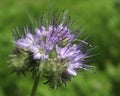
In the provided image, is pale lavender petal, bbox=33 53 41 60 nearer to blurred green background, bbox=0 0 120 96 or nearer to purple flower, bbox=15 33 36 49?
purple flower, bbox=15 33 36 49

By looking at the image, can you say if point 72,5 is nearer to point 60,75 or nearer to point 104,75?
point 104,75

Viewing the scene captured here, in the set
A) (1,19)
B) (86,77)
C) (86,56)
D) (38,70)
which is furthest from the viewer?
(1,19)

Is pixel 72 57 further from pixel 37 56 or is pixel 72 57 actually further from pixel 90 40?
pixel 90 40

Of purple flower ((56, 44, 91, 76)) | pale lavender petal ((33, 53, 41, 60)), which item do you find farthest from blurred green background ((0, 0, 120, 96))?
pale lavender petal ((33, 53, 41, 60))

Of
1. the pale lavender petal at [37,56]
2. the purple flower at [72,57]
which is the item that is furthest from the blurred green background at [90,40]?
the pale lavender petal at [37,56]

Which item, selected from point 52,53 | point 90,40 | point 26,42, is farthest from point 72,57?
point 90,40

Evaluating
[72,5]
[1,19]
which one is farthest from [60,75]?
[72,5]
